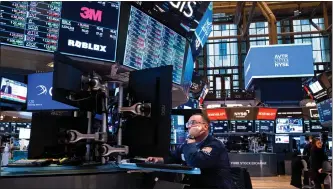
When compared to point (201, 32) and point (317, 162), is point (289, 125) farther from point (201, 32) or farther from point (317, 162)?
point (201, 32)

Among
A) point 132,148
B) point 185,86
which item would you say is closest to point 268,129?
point 185,86

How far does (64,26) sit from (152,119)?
1230 millimetres

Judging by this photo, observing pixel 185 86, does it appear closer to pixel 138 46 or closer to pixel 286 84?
pixel 138 46

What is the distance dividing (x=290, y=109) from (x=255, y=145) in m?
4.21

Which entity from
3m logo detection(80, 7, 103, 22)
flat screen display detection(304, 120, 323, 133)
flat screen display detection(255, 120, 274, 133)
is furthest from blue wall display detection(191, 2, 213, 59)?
flat screen display detection(304, 120, 323, 133)

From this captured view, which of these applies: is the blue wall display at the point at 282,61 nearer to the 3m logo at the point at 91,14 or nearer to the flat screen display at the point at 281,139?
the 3m logo at the point at 91,14

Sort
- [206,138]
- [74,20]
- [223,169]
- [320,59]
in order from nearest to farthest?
1. [223,169]
2. [206,138]
3. [74,20]
4. [320,59]

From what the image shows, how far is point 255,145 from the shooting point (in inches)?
516

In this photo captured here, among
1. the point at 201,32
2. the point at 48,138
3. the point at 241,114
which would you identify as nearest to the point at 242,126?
the point at 241,114

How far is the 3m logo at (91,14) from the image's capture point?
→ 10.7 ft

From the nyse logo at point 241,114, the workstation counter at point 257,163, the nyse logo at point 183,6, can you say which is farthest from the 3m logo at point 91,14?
the nyse logo at point 241,114

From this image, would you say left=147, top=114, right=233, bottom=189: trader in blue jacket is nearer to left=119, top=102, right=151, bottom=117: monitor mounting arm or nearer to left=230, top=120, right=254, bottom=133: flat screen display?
left=119, top=102, right=151, bottom=117: monitor mounting arm

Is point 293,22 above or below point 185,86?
above

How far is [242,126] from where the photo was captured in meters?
14.7
